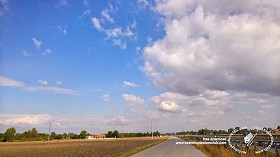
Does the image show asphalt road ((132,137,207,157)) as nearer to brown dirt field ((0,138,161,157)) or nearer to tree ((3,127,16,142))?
brown dirt field ((0,138,161,157))

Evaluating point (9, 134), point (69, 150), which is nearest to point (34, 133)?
point (9, 134)

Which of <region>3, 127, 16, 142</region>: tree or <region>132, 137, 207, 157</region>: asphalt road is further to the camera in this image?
<region>3, 127, 16, 142</region>: tree

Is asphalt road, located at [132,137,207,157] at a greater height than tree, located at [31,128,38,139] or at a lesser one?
lesser

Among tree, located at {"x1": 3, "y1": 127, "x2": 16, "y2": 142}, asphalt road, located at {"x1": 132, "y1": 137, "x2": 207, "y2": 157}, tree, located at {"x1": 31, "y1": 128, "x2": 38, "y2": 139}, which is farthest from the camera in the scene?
tree, located at {"x1": 31, "y1": 128, "x2": 38, "y2": 139}

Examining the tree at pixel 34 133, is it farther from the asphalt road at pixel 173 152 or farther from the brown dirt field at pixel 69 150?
the asphalt road at pixel 173 152

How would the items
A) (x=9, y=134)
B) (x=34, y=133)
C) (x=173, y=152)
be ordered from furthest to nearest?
(x=34, y=133) < (x=9, y=134) < (x=173, y=152)

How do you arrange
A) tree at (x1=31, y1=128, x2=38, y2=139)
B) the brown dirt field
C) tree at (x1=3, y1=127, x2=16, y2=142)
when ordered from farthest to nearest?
tree at (x1=31, y1=128, x2=38, y2=139) < tree at (x1=3, y1=127, x2=16, y2=142) < the brown dirt field

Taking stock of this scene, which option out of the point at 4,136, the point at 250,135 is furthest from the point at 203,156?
the point at 4,136

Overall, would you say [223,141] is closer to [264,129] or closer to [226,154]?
[226,154]

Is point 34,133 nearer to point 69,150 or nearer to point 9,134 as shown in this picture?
point 9,134

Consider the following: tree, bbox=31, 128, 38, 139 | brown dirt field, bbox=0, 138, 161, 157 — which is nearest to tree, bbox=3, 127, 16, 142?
tree, bbox=31, 128, 38, 139

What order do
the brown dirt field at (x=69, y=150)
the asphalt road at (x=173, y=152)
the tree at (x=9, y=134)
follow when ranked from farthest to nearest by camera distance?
the tree at (x=9, y=134) < the brown dirt field at (x=69, y=150) < the asphalt road at (x=173, y=152)

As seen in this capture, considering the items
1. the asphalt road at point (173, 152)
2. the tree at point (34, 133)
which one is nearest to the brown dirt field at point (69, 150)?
the asphalt road at point (173, 152)

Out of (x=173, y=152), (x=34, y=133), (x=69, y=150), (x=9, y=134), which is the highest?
(x=34, y=133)
